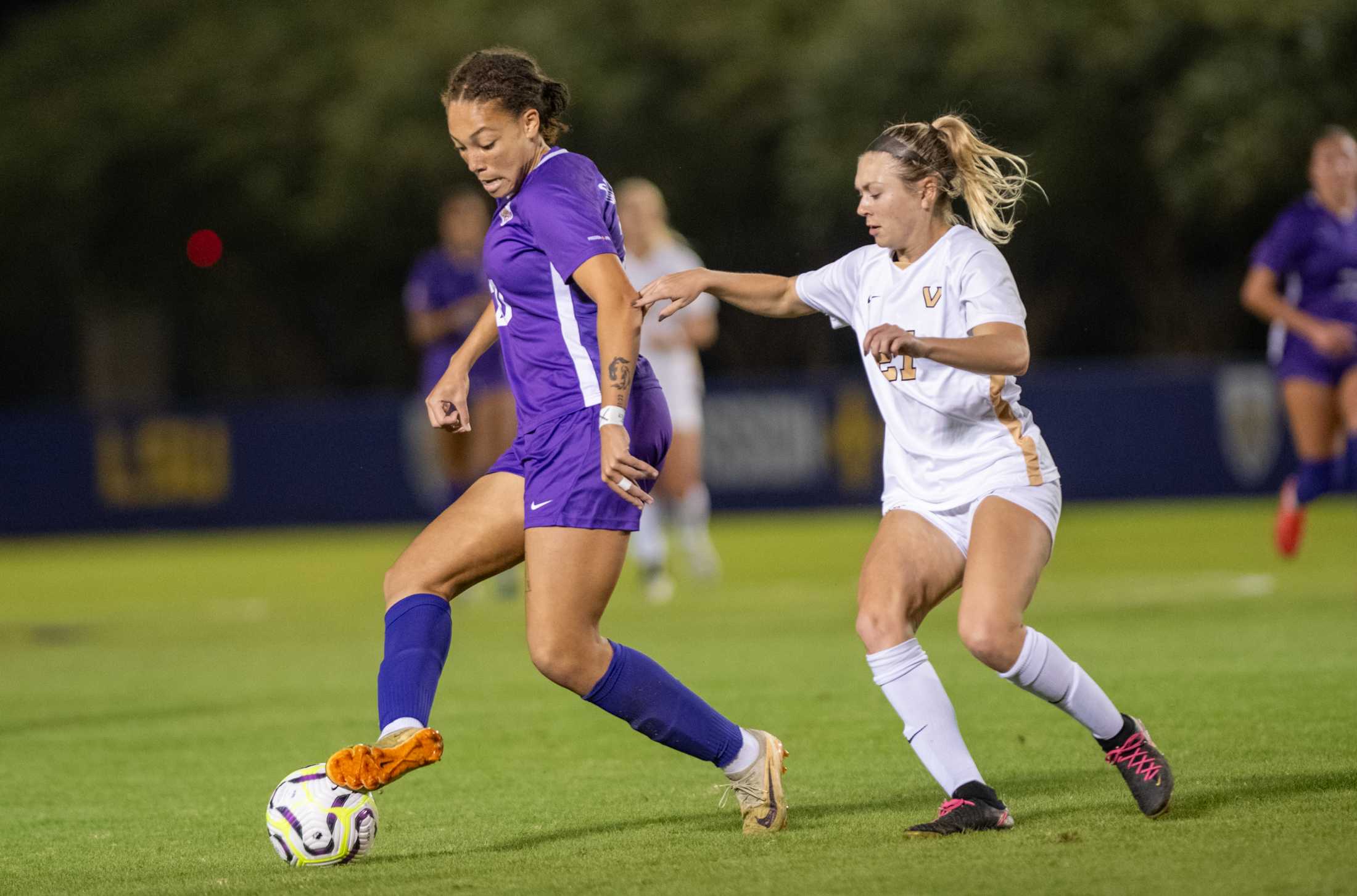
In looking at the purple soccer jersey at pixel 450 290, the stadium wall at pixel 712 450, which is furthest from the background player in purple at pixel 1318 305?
the stadium wall at pixel 712 450

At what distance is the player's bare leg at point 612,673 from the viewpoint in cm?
514

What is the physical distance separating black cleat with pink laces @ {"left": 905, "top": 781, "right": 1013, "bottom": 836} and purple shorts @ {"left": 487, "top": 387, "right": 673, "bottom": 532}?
107 centimetres

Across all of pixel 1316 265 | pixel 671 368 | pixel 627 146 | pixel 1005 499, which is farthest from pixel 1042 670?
pixel 627 146

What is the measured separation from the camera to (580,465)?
5.18 metres

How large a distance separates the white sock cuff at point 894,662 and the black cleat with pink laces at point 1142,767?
1.86 ft

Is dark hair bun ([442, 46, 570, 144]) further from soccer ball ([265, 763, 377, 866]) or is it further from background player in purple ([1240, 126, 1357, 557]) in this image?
background player in purple ([1240, 126, 1357, 557])

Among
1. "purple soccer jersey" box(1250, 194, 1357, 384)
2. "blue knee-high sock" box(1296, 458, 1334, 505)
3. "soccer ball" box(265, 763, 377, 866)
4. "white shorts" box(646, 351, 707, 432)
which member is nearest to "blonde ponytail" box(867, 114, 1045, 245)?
"soccer ball" box(265, 763, 377, 866)

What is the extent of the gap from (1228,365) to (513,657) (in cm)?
1319

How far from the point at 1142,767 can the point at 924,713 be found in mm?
575

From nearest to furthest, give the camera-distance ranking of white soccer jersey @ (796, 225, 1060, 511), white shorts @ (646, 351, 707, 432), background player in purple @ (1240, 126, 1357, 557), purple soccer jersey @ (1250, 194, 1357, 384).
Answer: white soccer jersey @ (796, 225, 1060, 511), background player in purple @ (1240, 126, 1357, 557), purple soccer jersey @ (1250, 194, 1357, 384), white shorts @ (646, 351, 707, 432)

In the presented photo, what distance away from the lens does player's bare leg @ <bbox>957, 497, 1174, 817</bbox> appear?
16.4 feet

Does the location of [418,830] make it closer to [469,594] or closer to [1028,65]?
[469,594]

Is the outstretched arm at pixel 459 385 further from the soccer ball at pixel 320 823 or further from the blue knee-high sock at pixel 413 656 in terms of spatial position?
the soccer ball at pixel 320 823

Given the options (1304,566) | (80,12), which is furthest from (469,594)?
(80,12)
